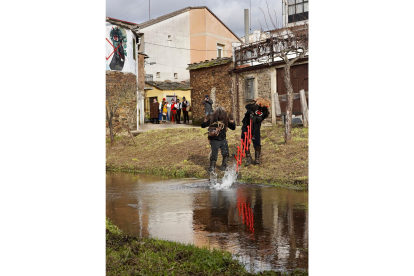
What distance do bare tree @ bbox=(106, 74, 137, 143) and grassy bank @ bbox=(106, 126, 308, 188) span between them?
1.05 metres

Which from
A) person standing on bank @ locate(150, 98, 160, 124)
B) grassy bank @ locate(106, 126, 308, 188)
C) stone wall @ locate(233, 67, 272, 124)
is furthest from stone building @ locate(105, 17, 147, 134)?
stone wall @ locate(233, 67, 272, 124)

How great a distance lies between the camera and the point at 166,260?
13.4 ft

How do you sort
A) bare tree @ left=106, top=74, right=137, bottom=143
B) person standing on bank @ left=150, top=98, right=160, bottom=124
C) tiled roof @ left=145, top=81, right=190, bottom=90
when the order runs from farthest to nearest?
tiled roof @ left=145, top=81, right=190, bottom=90 → person standing on bank @ left=150, top=98, right=160, bottom=124 → bare tree @ left=106, top=74, right=137, bottom=143

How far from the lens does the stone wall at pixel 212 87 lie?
71.9 feet

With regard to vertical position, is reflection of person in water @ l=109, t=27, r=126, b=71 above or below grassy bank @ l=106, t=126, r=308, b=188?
above

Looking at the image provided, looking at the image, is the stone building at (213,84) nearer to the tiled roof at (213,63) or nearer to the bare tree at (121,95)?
the tiled roof at (213,63)

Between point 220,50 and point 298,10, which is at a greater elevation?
point 220,50

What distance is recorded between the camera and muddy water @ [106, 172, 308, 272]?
4.50 m

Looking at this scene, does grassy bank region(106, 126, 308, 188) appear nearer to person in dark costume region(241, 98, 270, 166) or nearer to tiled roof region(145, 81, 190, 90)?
person in dark costume region(241, 98, 270, 166)

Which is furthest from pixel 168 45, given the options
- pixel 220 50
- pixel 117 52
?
pixel 117 52

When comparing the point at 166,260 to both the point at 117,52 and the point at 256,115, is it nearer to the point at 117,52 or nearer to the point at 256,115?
the point at 256,115

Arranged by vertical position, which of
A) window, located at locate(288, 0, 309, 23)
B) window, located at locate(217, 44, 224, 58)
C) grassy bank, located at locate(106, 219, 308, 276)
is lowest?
grassy bank, located at locate(106, 219, 308, 276)

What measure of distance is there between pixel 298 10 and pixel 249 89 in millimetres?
11505
